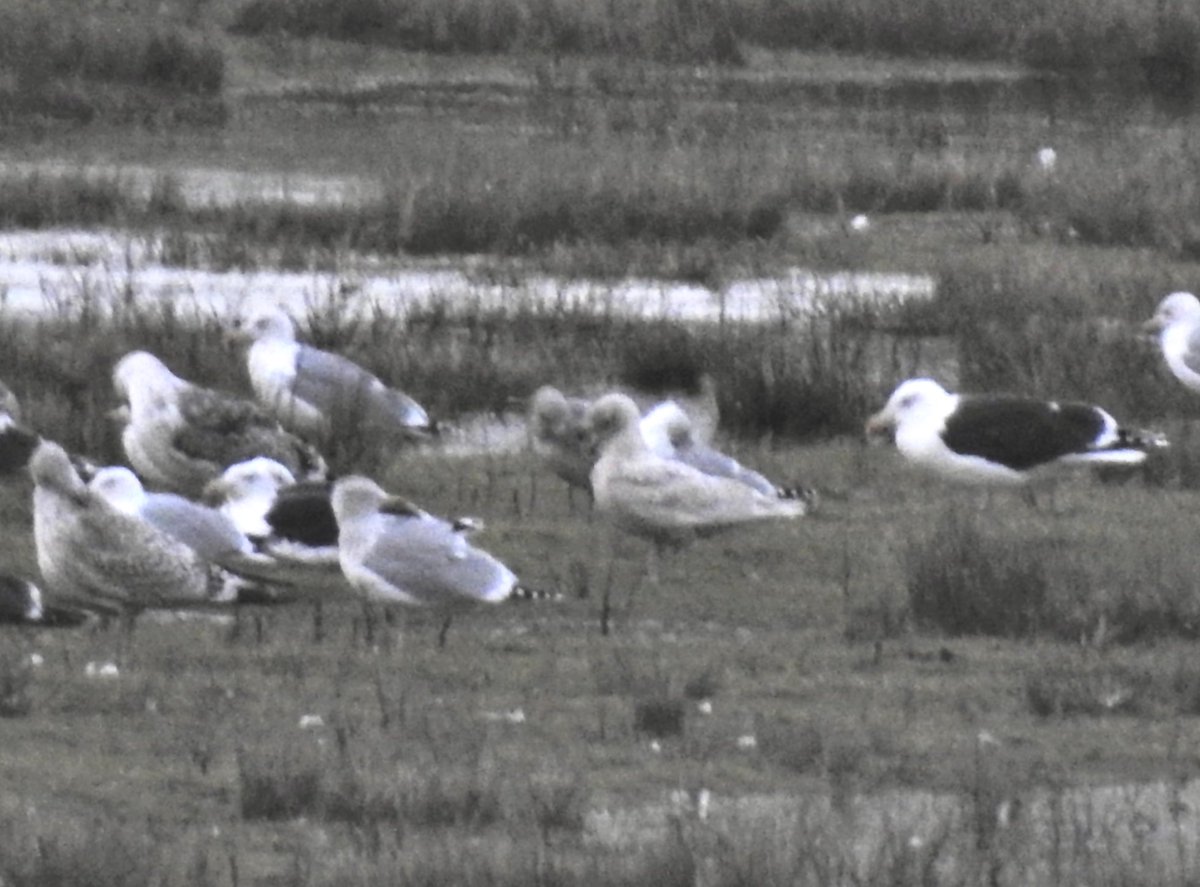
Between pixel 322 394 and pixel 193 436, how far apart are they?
0.86 metres

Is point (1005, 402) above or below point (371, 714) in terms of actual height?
above

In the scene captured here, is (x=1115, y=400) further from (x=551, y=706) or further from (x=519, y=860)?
(x=519, y=860)

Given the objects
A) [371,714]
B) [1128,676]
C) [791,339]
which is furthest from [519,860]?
[791,339]

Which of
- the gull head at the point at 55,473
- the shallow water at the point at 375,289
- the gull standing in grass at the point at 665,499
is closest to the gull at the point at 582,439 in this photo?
the gull standing in grass at the point at 665,499

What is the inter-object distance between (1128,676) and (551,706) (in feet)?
4.95

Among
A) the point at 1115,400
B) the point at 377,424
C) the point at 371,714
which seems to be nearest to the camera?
the point at 371,714

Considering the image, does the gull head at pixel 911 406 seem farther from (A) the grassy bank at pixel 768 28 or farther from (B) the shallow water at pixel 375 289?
(A) the grassy bank at pixel 768 28

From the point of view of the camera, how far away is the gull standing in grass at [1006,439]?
1055 cm

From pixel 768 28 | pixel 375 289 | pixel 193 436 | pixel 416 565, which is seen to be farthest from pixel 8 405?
pixel 768 28

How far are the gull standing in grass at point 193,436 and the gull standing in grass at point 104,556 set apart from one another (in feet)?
5.78

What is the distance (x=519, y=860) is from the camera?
5.79 m

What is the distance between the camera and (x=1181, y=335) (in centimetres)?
1241

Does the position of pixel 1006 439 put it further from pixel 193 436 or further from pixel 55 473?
pixel 55 473

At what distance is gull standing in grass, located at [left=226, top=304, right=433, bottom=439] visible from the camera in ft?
37.1
